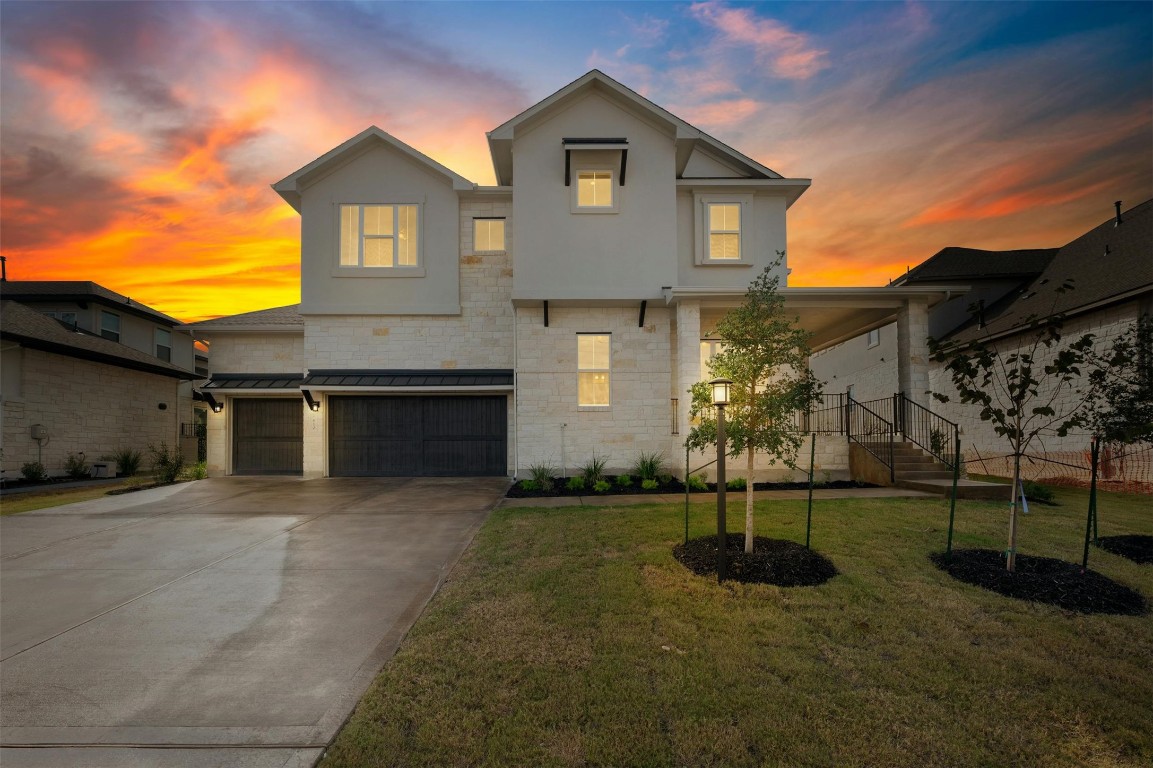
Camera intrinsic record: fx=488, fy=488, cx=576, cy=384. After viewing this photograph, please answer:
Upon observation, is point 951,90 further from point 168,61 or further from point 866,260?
point 168,61

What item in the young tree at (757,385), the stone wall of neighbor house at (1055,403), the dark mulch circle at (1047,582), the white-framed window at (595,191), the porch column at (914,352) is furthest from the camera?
the white-framed window at (595,191)

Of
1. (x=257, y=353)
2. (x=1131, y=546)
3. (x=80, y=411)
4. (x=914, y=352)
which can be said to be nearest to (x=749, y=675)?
(x=1131, y=546)

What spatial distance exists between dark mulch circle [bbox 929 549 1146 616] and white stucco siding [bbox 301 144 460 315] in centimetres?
1212

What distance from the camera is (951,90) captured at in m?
12.3

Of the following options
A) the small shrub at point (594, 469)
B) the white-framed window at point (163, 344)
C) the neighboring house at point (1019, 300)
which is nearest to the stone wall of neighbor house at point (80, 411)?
the white-framed window at point (163, 344)

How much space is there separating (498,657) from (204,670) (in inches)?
81.8

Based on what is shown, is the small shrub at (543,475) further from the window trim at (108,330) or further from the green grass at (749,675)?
the window trim at (108,330)

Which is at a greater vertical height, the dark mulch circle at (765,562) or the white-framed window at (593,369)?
the white-framed window at (593,369)

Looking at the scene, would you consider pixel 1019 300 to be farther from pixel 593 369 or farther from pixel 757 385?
pixel 757 385

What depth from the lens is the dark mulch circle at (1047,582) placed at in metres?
4.43

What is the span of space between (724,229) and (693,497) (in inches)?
299

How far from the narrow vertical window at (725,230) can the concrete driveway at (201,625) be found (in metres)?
9.71

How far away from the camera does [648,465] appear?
38.6 feet

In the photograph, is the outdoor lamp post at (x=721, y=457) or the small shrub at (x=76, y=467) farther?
the small shrub at (x=76, y=467)
